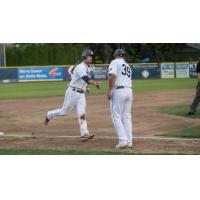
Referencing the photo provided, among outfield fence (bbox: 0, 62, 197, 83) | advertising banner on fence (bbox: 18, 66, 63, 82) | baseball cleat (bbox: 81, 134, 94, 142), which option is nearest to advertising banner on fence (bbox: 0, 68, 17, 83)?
outfield fence (bbox: 0, 62, 197, 83)

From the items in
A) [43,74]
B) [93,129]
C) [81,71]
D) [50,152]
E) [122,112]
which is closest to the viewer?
[50,152]

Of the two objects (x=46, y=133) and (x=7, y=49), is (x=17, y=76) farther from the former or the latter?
(x=46, y=133)

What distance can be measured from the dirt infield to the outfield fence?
23.4m

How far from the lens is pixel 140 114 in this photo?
16109 mm

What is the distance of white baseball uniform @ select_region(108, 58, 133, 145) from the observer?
938 cm

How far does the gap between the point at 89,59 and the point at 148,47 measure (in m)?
51.3

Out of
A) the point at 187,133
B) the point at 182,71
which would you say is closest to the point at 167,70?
the point at 182,71

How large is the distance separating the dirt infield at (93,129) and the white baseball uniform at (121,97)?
1.18 feet

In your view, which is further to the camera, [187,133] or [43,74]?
[43,74]

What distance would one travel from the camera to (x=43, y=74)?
145ft

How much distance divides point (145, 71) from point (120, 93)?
3569 centimetres

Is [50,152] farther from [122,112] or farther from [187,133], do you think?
[187,133]

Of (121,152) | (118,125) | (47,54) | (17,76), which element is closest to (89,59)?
(118,125)

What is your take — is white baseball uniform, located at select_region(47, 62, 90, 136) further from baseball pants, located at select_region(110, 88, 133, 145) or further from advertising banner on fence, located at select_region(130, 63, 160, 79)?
advertising banner on fence, located at select_region(130, 63, 160, 79)
